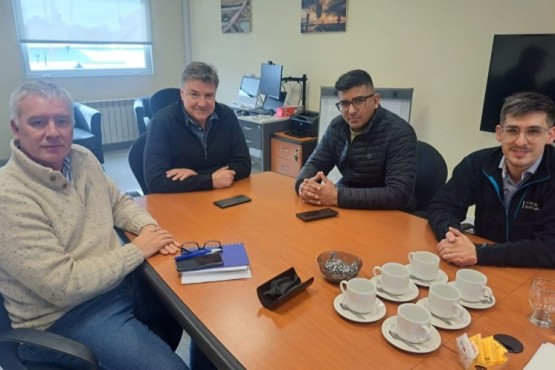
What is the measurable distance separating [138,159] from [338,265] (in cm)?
133

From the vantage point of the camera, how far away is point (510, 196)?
1450 mm

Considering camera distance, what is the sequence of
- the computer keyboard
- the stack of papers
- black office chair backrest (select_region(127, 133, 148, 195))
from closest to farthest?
the stack of papers
black office chair backrest (select_region(127, 133, 148, 195))
the computer keyboard

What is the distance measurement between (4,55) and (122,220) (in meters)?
4.51

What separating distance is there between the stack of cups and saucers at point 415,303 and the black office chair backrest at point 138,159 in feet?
4.55

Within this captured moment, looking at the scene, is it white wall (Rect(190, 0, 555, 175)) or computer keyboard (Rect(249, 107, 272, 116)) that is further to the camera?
computer keyboard (Rect(249, 107, 272, 116))

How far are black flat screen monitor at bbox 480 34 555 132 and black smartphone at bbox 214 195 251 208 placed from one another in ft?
6.31

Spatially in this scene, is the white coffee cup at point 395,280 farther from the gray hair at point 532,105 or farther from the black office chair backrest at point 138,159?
the black office chair backrest at point 138,159

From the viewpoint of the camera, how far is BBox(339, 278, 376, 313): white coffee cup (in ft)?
3.23

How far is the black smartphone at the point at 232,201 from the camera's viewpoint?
175 cm

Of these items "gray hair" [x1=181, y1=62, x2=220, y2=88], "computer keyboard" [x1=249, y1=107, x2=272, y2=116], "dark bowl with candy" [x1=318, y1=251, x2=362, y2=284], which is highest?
"gray hair" [x1=181, y1=62, x2=220, y2=88]

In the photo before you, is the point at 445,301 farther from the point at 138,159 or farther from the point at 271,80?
the point at 271,80

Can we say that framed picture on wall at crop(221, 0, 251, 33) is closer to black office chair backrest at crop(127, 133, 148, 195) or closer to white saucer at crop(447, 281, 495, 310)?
black office chair backrest at crop(127, 133, 148, 195)

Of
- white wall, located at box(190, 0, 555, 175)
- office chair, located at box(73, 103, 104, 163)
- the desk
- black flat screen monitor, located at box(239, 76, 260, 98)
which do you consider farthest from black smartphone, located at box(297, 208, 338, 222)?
office chair, located at box(73, 103, 104, 163)

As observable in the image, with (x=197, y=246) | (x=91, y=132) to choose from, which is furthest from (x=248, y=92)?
(x=197, y=246)
